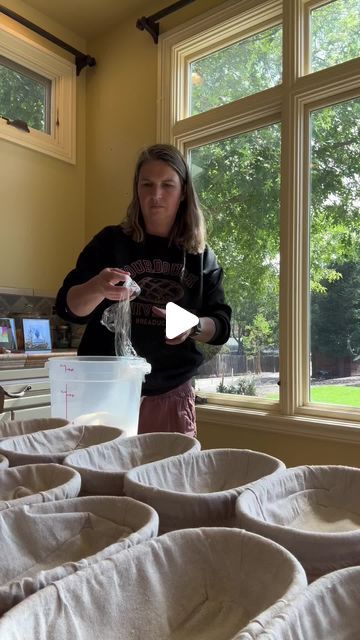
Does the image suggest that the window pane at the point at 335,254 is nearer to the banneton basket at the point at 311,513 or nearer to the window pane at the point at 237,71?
the window pane at the point at 237,71

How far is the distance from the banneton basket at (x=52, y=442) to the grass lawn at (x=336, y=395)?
1425 millimetres

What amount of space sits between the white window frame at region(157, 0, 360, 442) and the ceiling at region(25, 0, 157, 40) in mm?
518

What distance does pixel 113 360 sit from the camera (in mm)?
999

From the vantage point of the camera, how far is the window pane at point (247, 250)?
87.1 inches

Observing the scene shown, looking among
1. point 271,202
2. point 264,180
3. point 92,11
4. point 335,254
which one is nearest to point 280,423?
point 335,254

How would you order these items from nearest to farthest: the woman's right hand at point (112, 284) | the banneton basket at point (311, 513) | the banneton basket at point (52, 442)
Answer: the banneton basket at point (311, 513) < the banneton basket at point (52, 442) < the woman's right hand at point (112, 284)

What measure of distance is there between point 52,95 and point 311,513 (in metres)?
2.98

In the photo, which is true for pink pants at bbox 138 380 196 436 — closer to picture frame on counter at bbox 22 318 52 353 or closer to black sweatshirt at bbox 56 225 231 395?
black sweatshirt at bbox 56 225 231 395

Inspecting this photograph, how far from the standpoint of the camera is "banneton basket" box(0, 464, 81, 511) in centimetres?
53

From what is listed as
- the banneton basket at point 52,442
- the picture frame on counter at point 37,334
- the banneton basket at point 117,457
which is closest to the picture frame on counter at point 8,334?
the picture frame on counter at point 37,334

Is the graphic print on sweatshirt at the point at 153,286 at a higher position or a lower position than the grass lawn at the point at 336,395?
higher

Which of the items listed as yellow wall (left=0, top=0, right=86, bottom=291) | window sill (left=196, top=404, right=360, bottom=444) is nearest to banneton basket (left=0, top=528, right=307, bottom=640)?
window sill (left=196, top=404, right=360, bottom=444)

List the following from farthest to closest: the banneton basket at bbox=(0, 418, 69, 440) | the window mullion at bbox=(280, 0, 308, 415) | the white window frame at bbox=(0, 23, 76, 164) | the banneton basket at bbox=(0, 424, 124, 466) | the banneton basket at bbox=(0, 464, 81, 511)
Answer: the white window frame at bbox=(0, 23, 76, 164) < the window mullion at bbox=(280, 0, 308, 415) < the banneton basket at bbox=(0, 418, 69, 440) < the banneton basket at bbox=(0, 424, 124, 466) < the banneton basket at bbox=(0, 464, 81, 511)

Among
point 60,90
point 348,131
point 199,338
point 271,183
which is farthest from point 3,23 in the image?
point 199,338
